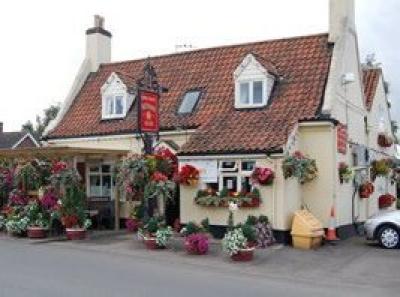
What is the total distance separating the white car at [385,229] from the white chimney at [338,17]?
6511mm

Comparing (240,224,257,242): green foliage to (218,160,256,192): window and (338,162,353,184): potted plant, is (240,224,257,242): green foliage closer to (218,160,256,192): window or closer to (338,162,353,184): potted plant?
(218,160,256,192): window

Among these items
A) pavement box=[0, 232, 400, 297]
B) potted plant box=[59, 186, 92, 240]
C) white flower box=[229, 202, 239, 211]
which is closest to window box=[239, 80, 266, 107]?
white flower box=[229, 202, 239, 211]

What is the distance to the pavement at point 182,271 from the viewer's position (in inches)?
440

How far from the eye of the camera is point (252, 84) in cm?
2133

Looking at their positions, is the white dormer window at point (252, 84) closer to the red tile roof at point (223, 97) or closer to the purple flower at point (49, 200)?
the red tile roof at point (223, 97)

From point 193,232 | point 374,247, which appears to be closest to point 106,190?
point 193,232

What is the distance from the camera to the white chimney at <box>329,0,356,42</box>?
21.5 m

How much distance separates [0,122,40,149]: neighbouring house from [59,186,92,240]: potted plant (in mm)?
36167

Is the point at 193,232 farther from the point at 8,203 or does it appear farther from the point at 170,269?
the point at 8,203

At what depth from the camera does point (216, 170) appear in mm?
19453

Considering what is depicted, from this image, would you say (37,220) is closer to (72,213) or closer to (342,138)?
(72,213)

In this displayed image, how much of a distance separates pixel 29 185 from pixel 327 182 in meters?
9.83

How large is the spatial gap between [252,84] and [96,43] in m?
9.95

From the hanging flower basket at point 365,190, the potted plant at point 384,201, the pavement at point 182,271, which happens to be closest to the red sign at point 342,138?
the hanging flower basket at point 365,190
